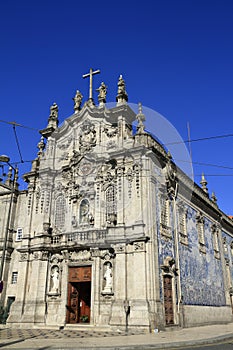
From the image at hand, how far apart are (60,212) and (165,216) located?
24.5 ft

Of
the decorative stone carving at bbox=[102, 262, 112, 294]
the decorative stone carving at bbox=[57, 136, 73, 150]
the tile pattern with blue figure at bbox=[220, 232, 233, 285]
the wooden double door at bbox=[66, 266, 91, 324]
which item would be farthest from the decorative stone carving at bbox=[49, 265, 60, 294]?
the tile pattern with blue figure at bbox=[220, 232, 233, 285]

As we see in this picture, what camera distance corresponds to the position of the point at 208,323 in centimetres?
2473

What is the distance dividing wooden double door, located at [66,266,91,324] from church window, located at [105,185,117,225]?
3269 mm

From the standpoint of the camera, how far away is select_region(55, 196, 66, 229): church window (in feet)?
76.8

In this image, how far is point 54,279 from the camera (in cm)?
2175

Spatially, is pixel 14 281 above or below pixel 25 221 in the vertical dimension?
below

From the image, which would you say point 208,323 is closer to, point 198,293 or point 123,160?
point 198,293

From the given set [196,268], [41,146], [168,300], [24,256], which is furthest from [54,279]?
[196,268]

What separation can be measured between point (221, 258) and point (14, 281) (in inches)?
762

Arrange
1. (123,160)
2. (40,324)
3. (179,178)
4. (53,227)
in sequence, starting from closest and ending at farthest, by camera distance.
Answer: (40,324)
(123,160)
(53,227)
(179,178)

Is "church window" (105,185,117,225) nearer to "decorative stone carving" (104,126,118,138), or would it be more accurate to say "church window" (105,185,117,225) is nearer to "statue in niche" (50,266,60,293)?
"decorative stone carving" (104,126,118,138)

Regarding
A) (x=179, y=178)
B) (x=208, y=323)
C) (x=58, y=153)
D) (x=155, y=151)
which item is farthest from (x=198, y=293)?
(x=58, y=153)

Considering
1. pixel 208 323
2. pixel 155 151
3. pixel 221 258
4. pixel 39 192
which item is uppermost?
pixel 155 151

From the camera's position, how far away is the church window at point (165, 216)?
21495 mm
